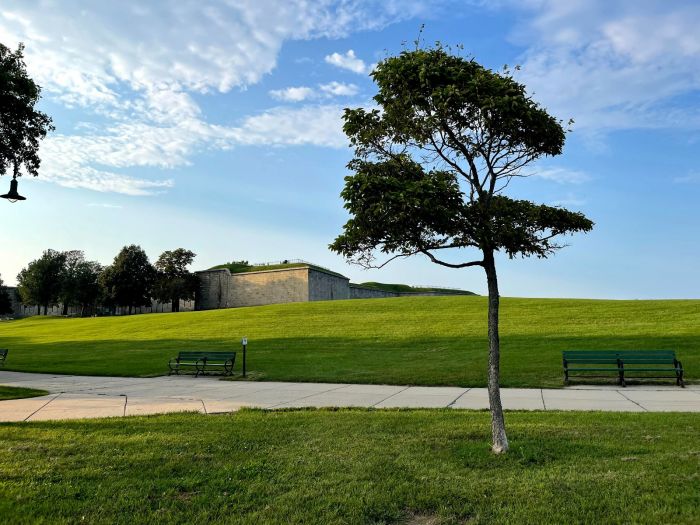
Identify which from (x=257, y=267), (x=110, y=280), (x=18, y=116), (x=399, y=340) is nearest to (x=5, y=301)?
(x=110, y=280)

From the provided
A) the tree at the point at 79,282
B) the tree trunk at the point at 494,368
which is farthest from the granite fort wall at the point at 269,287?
the tree trunk at the point at 494,368

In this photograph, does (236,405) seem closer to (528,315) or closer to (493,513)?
(493,513)

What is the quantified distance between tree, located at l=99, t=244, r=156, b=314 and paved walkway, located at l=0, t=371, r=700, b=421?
84123 mm

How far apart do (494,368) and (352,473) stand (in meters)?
2.36

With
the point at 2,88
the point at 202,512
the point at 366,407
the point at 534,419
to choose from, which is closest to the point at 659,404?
the point at 534,419

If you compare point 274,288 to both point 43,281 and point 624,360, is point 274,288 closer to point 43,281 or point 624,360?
point 43,281

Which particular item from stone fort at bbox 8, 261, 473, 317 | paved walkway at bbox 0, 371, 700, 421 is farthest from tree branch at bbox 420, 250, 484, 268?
stone fort at bbox 8, 261, 473, 317

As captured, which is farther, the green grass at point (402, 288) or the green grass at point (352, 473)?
the green grass at point (402, 288)

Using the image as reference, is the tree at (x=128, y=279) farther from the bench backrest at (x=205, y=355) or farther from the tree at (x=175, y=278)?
the bench backrest at (x=205, y=355)

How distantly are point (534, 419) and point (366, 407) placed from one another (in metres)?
3.52

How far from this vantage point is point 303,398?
515 inches

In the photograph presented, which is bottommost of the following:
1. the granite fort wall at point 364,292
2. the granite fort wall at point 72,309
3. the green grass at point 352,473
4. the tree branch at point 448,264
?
the green grass at point 352,473

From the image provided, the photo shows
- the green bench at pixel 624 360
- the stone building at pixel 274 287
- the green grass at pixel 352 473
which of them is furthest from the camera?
the stone building at pixel 274 287

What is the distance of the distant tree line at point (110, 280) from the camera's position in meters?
95.0
